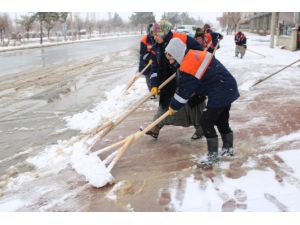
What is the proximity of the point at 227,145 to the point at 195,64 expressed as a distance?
1.18m

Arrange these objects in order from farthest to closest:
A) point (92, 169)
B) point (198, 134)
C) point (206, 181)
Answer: point (198, 134) < point (92, 169) < point (206, 181)

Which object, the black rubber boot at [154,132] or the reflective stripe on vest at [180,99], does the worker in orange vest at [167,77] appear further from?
the reflective stripe on vest at [180,99]

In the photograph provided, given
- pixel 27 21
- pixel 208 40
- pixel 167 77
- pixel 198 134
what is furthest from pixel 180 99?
pixel 27 21

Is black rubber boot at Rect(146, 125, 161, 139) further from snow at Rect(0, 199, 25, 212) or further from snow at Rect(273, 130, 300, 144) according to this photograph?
snow at Rect(0, 199, 25, 212)

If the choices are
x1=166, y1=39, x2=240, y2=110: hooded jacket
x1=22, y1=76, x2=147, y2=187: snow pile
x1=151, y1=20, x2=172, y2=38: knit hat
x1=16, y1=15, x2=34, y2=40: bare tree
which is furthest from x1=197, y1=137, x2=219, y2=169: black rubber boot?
x1=16, y1=15, x2=34, y2=40: bare tree

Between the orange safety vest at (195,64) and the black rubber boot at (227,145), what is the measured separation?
94 cm

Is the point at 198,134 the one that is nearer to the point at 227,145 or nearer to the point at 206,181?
the point at 227,145

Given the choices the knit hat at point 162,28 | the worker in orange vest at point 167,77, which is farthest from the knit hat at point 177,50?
the knit hat at point 162,28

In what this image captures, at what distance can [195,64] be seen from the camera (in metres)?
3.70

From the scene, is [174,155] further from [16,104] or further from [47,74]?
[47,74]

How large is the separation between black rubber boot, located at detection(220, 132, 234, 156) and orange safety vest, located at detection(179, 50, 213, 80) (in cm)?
94

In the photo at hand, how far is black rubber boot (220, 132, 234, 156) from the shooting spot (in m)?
4.31

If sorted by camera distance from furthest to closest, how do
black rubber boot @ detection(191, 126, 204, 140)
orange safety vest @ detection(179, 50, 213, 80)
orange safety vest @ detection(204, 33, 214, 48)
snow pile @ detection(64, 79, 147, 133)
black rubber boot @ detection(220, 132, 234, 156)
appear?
orange safety vest @ detection(204, 33, 214, 48) < snow pile @ detection(64, 79, 147, 133) < black rubber boot @ detection(191, 126, 204, 140) < black rubber boot @ detection(220, 132, 234, 156) < orange safety vest @ detection(179, 50, 213, 80)

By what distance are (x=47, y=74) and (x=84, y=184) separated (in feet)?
32.1
